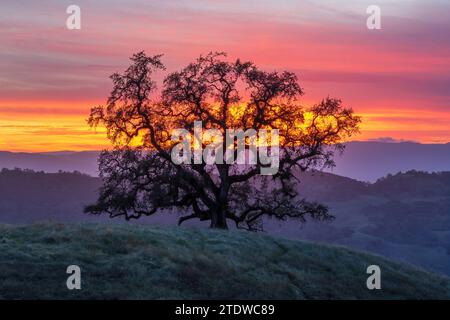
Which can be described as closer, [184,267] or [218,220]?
[184,267]

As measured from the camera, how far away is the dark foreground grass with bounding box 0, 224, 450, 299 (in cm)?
2539

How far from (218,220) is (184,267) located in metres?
18.5

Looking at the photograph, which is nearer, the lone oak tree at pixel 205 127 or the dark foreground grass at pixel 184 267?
the dark foreground grass at pixel 184 267

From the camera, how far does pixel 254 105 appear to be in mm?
47000

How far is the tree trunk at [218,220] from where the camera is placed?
156 ft

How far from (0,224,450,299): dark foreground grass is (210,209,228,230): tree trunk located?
7.51 metres

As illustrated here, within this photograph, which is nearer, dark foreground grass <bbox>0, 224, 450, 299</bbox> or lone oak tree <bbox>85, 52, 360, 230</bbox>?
dark foreground grass <bbox>0, 224, 450, 299</bbox>

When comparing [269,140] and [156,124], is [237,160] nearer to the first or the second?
[269,140]

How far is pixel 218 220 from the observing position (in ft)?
156

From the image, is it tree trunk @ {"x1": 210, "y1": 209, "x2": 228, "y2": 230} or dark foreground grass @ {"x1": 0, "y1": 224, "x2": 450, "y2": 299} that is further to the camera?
tree trunk @ {"x1": 210, "y1": 209, "x2": 228, "y2": 230}

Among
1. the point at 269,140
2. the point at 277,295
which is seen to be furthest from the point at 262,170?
the point at 277,295

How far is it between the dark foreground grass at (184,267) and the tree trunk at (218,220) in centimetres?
751

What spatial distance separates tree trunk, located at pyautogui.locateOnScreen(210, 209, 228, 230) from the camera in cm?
4744
